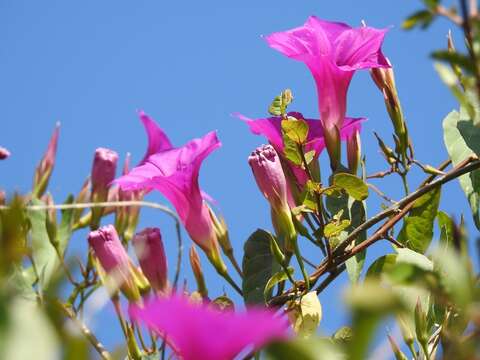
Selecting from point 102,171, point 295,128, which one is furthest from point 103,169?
point 295,128

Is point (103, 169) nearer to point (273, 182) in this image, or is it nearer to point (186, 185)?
point (186, 185)

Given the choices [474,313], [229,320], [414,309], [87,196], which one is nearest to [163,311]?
[229,320]

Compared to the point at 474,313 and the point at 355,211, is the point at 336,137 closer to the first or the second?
the point at 355,211

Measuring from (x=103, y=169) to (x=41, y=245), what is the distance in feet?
Result: 1.01

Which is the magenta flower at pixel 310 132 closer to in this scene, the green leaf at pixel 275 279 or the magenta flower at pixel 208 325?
the green leaf at pixel 275 279

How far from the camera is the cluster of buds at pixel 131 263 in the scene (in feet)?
3.81

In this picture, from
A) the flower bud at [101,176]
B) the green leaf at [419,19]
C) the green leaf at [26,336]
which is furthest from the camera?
the flower bud at [101,176]

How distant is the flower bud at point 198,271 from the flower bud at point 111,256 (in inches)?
4.3

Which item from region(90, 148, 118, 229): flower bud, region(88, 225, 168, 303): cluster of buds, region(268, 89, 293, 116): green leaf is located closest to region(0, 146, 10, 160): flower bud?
region(88, 225, 168, 303): cluster of buds

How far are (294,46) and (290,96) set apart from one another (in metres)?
0.16

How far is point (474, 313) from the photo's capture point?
33 centimetres

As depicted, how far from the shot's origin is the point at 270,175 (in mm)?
1153

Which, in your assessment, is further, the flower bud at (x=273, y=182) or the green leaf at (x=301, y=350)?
the flower bud at (x=273, y=182)

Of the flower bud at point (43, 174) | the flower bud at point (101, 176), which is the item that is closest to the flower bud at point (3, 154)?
the flower bud at point (101, 176)
